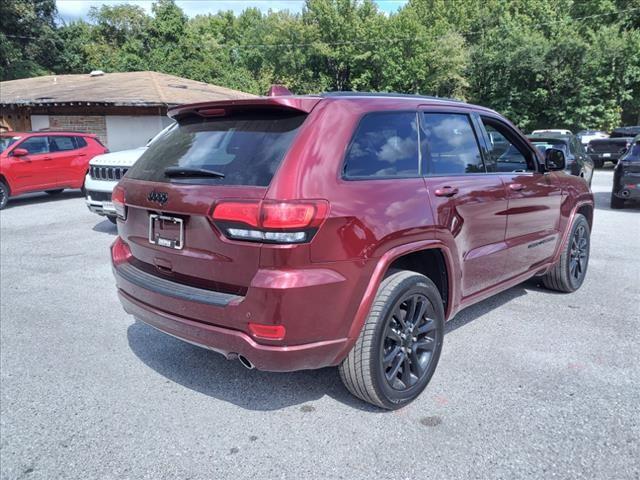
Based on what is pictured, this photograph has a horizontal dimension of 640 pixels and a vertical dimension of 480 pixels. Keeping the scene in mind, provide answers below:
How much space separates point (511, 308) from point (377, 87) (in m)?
33.2

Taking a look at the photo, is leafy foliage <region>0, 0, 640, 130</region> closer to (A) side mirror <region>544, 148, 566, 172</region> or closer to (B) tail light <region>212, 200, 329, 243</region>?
(A) side mirror <region>544, 148, 566, 172</region>

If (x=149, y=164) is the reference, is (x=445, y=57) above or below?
above

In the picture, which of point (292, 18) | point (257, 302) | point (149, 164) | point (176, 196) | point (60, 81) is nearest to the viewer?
point (257, 302)

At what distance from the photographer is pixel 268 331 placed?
2691 millimetres

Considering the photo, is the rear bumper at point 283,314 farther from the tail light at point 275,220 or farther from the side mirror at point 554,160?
the side mirror at point 554,160

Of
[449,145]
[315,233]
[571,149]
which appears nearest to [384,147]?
[449,145]

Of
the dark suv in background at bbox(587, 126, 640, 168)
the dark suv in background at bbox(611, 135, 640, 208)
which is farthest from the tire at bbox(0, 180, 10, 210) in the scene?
the dark suv in background at bbox(587, 126, 640, 168)

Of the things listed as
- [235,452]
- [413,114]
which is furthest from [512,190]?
[235,452]

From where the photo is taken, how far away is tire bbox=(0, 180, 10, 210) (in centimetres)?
1166

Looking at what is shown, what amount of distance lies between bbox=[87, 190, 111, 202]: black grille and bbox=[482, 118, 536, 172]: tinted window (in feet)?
19.7

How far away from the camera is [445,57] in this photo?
35.5 meters

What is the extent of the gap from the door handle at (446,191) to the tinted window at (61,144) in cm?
1188

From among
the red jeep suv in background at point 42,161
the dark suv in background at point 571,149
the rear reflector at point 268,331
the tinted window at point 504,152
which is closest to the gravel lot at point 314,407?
the rear reflector at point 268,331

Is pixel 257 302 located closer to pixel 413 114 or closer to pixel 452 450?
pixel 452 450
